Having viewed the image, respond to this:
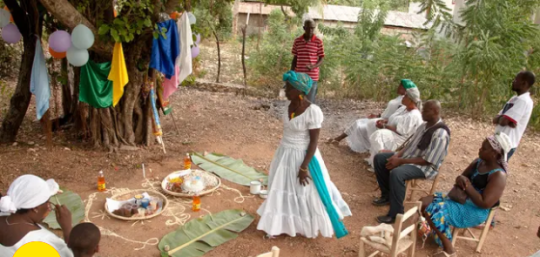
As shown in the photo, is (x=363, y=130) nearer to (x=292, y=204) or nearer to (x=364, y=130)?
(x=364, y=130)

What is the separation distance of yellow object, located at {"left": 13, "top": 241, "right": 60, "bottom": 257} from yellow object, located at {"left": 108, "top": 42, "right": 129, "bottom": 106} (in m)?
3.29

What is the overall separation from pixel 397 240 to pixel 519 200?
3254mm

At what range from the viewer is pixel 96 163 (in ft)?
18.6

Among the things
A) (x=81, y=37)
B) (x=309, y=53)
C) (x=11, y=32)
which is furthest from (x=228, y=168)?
(x=11, y=32)

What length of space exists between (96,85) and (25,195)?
10.8ft

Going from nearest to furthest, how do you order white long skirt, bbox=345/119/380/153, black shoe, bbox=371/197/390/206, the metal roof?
black shoe, bbox=371/197/390/206 → white long skirt, bbox=345/119/380/153 → the metal roof

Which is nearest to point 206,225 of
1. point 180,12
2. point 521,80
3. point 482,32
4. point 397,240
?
point 397,240

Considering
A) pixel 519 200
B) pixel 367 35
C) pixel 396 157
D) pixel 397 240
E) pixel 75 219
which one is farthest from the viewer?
pixel 367 35

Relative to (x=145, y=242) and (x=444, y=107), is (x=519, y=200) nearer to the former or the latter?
(x=444, y=107)

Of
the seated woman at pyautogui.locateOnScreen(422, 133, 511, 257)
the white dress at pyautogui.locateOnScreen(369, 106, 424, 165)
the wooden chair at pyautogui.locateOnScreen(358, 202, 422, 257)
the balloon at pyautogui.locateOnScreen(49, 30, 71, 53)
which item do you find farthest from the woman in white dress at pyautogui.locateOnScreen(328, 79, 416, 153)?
the balloon at pyautogui.locateOnScreen(49, 30, 71, 53)

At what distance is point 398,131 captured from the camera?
5.64 meters

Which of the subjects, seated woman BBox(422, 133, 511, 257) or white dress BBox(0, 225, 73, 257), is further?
seated woman BBox(422, 133, 511, 257)

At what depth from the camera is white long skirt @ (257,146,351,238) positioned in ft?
12.9

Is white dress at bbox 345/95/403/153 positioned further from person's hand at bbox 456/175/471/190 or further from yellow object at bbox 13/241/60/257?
yellow object at bbox 13/241/60/257
